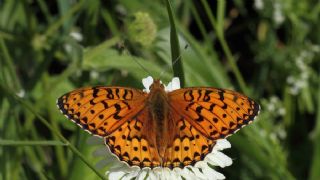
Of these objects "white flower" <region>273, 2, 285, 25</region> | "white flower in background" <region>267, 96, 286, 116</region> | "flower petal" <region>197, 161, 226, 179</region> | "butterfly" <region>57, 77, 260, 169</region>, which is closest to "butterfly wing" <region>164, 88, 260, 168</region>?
"butterfly" <region>57, 77, 260, 169</region>

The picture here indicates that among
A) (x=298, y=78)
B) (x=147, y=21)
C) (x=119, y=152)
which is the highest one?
(x=147, y=21)

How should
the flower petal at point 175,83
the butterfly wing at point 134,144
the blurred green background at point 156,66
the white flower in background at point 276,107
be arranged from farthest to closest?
the white flower in background at point 276,107
the blurred green background at point 156,66
the flower petal at point 175,83
the butterfly wing at point 134,144

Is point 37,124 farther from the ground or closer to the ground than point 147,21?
closer to the ground

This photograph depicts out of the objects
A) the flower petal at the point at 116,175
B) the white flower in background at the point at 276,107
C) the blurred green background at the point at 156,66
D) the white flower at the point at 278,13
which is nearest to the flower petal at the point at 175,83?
the blurred green background at the point at 156,66

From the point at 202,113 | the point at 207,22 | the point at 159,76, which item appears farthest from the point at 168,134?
the point at 207,22

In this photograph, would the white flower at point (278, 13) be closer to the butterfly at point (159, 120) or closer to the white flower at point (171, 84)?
the white flower at point (171, 84)

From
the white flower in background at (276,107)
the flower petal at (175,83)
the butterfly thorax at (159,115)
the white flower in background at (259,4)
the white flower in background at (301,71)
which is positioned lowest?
the white flower in background at (276,107)

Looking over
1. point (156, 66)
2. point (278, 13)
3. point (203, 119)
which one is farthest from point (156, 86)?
point (278, 13)

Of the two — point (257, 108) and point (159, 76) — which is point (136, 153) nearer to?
point (257, 108)
